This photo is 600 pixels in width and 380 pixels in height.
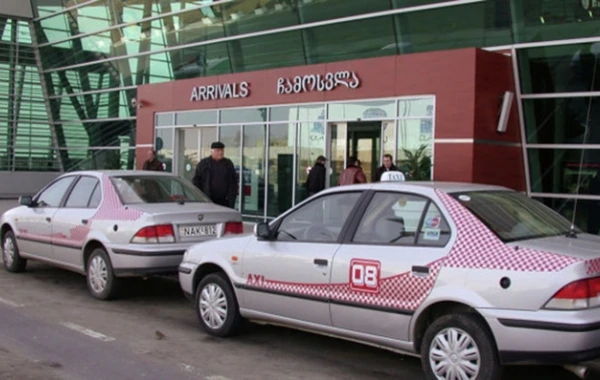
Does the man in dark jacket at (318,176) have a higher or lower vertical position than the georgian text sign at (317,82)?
lower

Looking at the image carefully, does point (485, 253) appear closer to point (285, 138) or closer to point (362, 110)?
point (362, 110)

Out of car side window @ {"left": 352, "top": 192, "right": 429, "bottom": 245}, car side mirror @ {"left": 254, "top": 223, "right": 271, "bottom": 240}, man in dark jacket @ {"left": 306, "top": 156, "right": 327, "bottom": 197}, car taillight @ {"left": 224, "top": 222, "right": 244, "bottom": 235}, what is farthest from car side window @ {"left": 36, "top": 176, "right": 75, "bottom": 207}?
man in dark jacket @ {"left": 306, "top": 156, "right": 327, "bottom": 197}

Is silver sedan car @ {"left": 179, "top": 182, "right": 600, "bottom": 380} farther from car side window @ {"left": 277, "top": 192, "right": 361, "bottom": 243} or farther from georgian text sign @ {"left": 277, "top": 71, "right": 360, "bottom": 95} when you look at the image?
georgian text sign @ {"left": 277, "top": 71, "right": 360, "bottom": 95}

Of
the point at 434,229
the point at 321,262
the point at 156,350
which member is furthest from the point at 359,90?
the point at 434,229

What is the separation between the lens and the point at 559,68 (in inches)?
520

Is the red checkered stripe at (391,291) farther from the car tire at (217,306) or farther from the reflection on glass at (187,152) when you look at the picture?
the reflection on glass at (187,152)

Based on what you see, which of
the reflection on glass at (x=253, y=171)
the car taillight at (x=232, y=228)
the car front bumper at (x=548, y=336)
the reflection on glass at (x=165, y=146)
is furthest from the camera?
the reflection on glass at (x=165, y=146)

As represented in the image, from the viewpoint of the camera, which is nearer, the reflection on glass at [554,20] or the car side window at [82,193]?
the car side window at [82,193]

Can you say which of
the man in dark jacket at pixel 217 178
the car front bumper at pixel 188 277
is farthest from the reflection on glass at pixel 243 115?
the car front bumper at pixel 188 277

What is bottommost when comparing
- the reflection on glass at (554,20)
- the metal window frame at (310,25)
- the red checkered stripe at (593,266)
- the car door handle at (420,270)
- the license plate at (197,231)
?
the license plate at (197,231)

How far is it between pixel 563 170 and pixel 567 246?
8.83 m

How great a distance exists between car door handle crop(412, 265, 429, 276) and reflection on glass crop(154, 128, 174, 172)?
1458 cm

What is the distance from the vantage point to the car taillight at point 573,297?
4.55m

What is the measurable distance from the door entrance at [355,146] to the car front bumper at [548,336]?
32.1 feet
